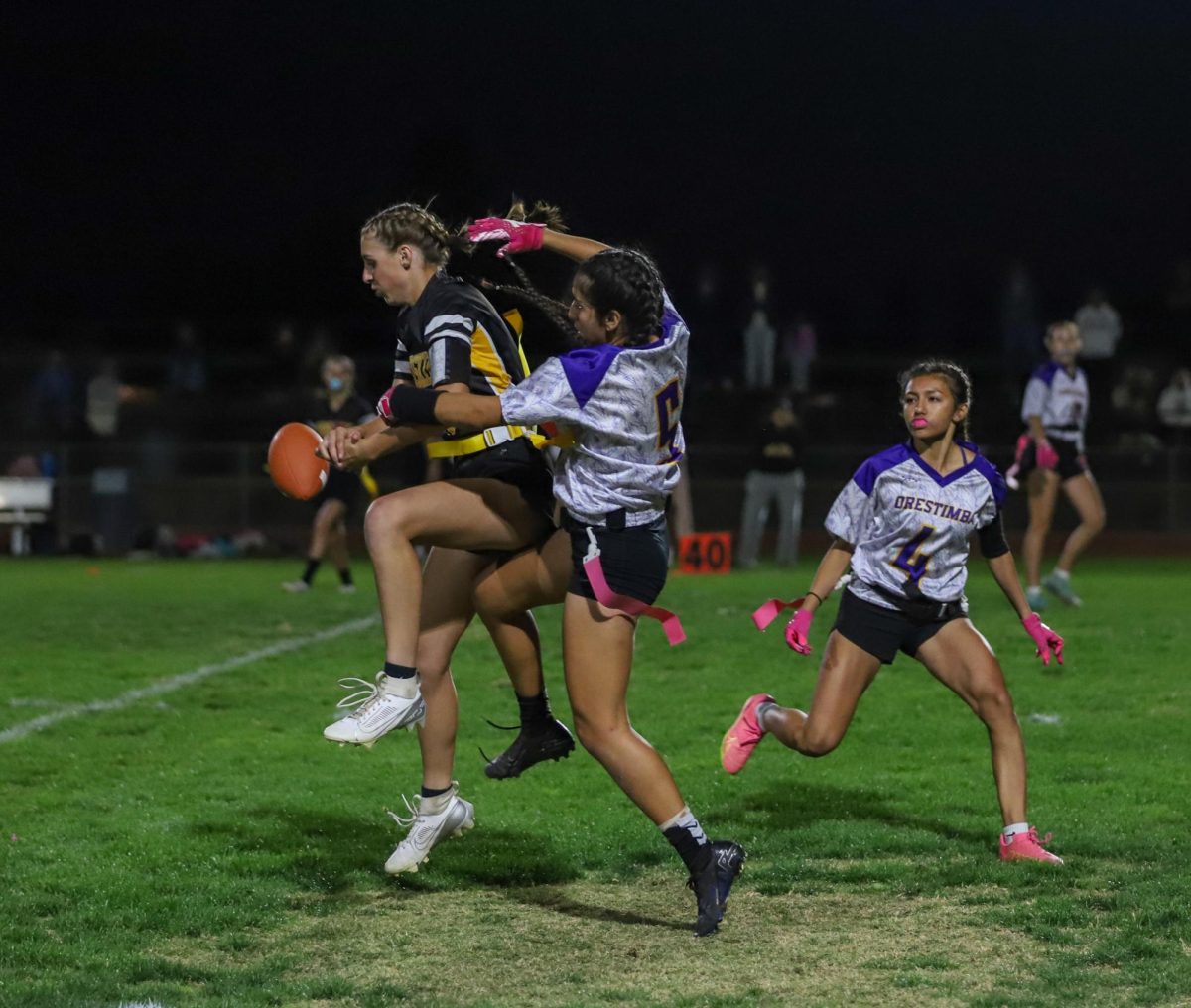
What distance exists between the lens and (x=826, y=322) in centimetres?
3512

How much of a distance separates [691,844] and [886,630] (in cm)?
139

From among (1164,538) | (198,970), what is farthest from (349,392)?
(1164,538)

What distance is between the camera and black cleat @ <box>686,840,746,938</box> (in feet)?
15.8

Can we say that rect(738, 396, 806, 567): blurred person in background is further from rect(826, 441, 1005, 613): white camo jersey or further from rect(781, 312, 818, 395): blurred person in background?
rect(826, 441, 1005, 613): white camo jersey

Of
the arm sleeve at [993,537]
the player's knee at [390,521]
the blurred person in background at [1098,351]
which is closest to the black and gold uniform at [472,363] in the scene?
the player's knee at [390,521]

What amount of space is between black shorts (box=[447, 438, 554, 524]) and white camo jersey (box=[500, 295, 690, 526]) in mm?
404

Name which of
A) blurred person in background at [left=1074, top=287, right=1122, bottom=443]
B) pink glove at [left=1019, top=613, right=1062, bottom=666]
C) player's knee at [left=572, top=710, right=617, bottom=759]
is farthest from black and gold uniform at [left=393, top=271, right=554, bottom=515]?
blurred person in background at [left=1074, top=287, right=1122, bottom=443]

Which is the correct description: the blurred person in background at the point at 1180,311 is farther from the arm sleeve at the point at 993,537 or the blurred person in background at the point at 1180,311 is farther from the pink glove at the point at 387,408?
the pink glove at the point at 387,408

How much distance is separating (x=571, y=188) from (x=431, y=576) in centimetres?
3680

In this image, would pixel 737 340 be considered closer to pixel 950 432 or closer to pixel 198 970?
pixel 950 432

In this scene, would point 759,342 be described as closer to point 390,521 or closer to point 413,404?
point 390,521

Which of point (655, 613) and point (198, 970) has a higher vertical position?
point (655, 613)

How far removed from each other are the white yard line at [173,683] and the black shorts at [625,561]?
4.29 m

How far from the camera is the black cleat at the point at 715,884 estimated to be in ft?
15.8
